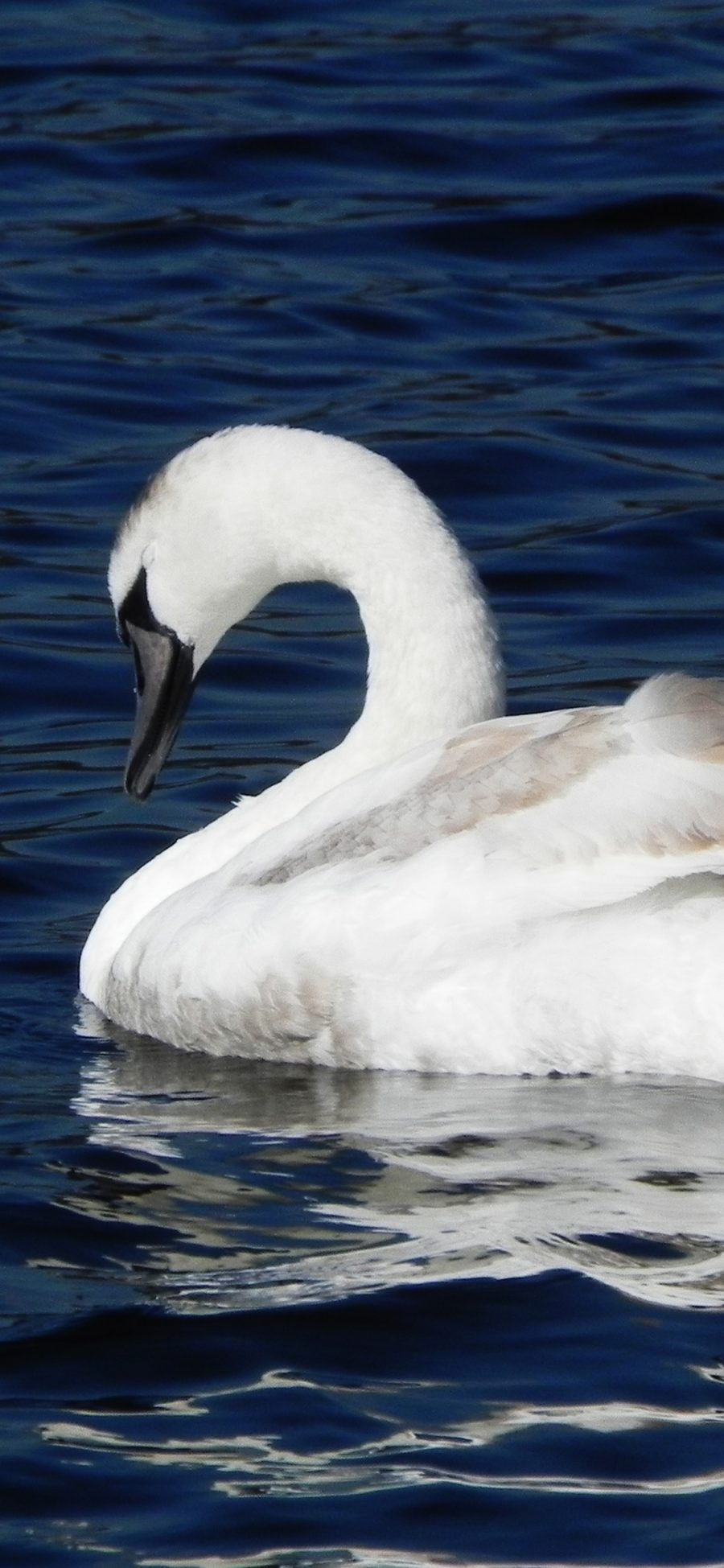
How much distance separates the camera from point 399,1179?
582cm

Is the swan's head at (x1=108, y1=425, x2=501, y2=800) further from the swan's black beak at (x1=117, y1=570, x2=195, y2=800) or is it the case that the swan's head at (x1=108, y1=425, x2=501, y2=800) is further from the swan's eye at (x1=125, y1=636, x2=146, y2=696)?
the swan's eye at (x1=125, y1=636, x2=146, y2=696)

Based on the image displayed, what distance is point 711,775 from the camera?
6184 mm

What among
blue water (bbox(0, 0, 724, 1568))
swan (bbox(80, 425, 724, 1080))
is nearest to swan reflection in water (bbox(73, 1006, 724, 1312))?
blue water (bbox(0, 0, 724, 1568))

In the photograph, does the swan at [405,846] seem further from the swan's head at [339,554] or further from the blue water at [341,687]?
the blue water at [341,687]

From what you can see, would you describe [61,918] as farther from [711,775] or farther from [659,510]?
[659,510]

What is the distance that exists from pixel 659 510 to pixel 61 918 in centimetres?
377

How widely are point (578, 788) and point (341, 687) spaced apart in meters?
3.49

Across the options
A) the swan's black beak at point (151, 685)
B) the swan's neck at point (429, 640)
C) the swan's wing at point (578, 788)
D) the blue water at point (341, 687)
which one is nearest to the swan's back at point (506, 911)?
the swan's wing at point (578, 788)

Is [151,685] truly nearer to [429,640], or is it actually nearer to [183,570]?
[183,570]

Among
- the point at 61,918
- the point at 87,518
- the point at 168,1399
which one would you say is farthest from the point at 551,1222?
the point at 87,518

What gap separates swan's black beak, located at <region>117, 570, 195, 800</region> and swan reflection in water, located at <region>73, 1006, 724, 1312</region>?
1173 millimetres

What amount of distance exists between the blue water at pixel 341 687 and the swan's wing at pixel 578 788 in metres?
0.52

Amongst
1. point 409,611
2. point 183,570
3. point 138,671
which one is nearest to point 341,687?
point 138,671

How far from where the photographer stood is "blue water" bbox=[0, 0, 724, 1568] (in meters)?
4.64
